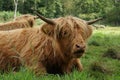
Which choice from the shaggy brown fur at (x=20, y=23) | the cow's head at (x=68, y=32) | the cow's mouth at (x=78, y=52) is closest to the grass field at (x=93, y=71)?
the cow's mouth at (x=78, y=52)

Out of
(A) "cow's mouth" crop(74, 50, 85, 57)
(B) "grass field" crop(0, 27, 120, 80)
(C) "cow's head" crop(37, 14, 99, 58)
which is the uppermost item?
(C) "cow's head" crop(37, 14, 99, 58)

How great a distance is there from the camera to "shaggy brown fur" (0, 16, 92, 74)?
18.9ft

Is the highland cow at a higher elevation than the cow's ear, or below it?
below

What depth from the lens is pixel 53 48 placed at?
5.96 metres

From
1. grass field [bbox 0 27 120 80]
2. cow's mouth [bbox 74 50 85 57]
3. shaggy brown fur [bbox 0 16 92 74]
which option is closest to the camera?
grass field [bbox 0 27 120 80]

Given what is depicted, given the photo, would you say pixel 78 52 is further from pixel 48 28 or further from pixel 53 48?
pixel 48 28

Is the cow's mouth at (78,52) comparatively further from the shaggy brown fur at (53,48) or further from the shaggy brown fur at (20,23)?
the shaggy brown fur at (20,23)

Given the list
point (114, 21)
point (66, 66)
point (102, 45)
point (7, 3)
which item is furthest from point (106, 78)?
point (7, 3)

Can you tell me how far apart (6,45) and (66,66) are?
3.60 ft

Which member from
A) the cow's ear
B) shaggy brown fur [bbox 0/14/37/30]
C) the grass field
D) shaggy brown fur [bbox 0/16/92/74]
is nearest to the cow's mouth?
shaggy brown fur [bbox 0/16/92/74]

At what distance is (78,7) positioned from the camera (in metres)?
79.8

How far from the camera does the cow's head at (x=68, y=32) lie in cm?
564

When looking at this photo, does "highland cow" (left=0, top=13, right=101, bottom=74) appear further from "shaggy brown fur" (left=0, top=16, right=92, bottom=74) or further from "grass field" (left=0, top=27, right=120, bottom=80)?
"grass field" (left=0, top=27, right=120, bottom=80)

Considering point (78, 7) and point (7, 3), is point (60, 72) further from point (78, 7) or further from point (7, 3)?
point (78, 7)
